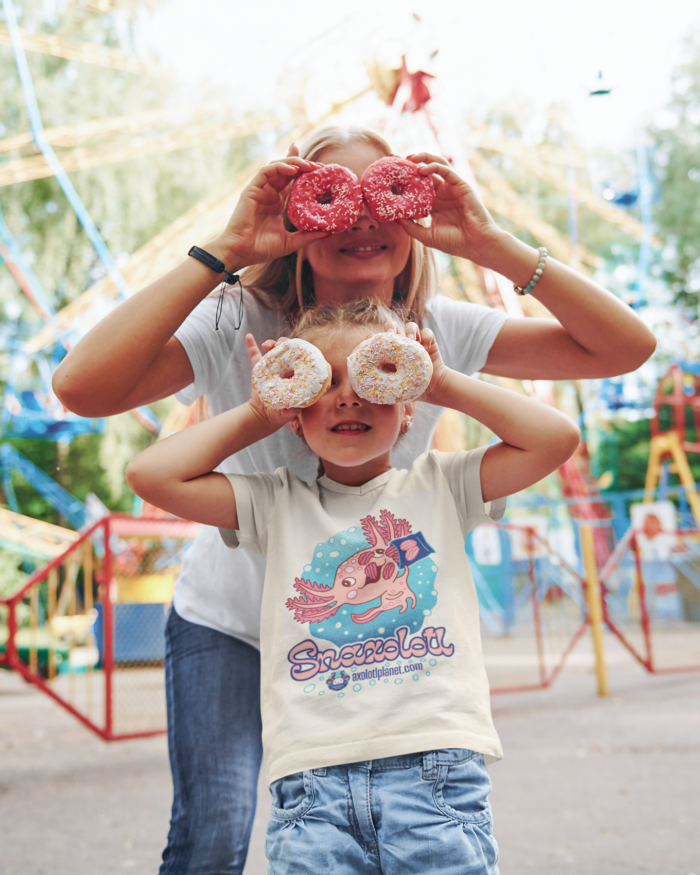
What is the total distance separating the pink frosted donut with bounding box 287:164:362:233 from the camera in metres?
1.51

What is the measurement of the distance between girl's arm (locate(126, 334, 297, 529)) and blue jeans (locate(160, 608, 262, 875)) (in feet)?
1.25

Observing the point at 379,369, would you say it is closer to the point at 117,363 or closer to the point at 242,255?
the point at 242,255

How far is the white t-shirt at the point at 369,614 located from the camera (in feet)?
4.39

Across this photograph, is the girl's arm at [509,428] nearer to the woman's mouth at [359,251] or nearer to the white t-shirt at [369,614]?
the white t-shirt at [369,614]

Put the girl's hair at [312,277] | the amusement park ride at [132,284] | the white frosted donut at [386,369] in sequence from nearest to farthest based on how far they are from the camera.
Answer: the white frosted donut at [386,369] → the girl's hair at [312,277] → the amusement park ride at [132,284]

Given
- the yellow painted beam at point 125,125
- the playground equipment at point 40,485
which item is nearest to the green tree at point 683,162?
the yellow painted beam at point 125,125

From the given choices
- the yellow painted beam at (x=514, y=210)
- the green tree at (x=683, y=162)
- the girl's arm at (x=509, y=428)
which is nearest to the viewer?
the girl's arm at (x=509, y=428)

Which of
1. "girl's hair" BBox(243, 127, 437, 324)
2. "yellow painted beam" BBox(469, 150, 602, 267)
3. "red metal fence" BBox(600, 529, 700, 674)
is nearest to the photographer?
"girl's hair" BBox(243, 127, 437, 324)

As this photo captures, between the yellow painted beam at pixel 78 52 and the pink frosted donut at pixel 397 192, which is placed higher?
the yellow painted beam at pixel 78 52

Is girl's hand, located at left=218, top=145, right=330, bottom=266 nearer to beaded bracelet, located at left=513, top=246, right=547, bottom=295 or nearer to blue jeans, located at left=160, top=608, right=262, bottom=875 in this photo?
beaded bracelet, located at left=513, top=246, right=547, bottom=295

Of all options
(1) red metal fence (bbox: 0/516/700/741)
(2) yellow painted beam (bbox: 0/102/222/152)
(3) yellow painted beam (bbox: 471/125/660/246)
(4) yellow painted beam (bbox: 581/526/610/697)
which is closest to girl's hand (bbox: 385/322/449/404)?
(1) red metal fence (bbox: 0/516/700/741)

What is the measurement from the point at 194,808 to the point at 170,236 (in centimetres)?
909

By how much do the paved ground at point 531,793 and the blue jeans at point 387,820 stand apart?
2185mm

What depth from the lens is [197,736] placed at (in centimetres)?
170
